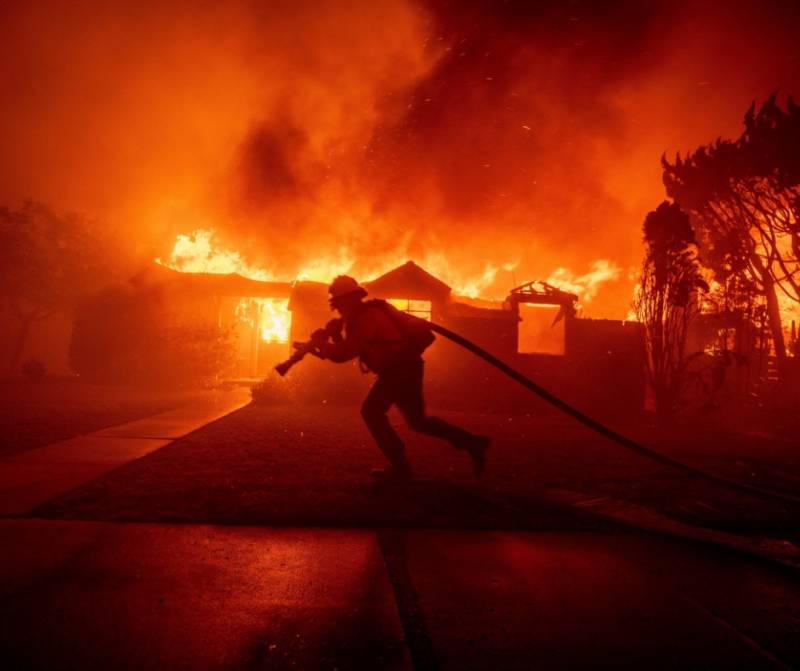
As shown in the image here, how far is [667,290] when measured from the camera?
11469 millimetres

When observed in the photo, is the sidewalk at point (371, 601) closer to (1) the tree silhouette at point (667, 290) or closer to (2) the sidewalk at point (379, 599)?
(2) the sidewalk at point (379, 599)

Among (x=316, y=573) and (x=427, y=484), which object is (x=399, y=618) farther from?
(x=427, y=484)

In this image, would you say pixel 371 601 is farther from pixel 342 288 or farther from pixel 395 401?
pixel 342 288

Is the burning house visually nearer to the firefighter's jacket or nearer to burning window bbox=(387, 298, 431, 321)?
burning window bbox=(387, 298, 431, 321)

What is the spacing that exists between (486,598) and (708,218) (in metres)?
20.2

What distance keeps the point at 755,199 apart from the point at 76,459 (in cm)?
1944

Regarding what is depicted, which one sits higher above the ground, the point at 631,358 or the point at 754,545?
the point at 631,358

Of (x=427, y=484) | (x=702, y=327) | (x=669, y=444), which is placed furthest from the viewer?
(x=702, y=327)

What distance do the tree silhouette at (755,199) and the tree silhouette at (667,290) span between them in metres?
5.80

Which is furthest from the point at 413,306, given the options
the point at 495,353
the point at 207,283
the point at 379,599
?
the point at 379,599

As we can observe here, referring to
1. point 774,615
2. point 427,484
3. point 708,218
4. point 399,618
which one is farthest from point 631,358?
point 399,618

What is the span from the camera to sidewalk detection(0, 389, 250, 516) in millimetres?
3721

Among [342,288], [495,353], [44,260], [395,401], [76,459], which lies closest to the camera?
[342,288]

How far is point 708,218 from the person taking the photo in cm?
1845
